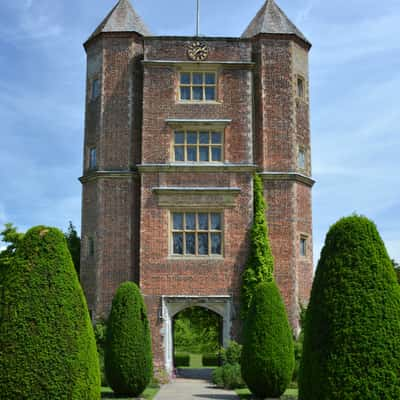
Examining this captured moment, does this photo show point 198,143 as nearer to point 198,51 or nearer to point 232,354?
point 198,51

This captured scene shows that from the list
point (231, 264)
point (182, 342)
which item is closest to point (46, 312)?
point (231, 264)

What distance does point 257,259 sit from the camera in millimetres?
22062

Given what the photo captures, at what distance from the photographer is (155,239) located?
2248cm

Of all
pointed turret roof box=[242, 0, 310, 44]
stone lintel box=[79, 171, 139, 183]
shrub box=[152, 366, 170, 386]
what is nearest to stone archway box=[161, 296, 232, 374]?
shrub box=[152, 366, 170, 386]

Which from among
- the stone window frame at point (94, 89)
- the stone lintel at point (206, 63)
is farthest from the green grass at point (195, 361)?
the stone lintel at point (206, 63)

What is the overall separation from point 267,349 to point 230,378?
4.41 meters

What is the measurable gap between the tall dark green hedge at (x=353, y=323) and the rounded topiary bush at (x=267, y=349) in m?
6.67

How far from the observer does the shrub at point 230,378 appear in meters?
20.2

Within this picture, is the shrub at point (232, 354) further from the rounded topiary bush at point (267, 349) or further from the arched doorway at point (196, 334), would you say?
the arched doorway at point (196, 334)

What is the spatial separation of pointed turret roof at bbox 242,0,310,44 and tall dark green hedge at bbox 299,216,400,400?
1674 centimetres

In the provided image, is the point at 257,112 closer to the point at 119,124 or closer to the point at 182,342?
the point at 119,124

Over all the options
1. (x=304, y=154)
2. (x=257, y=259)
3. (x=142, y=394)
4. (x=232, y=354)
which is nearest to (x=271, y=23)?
(x=304, y=154)

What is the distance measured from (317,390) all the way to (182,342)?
3372 centimetres

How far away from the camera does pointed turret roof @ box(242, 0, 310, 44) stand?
82.0 ft
